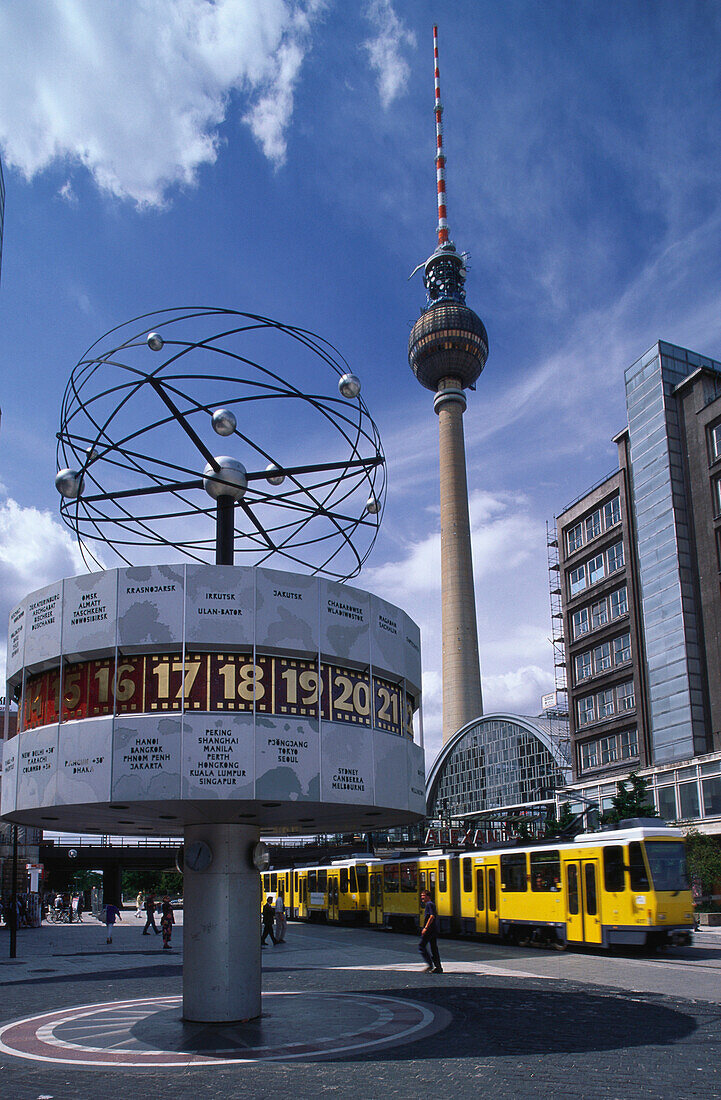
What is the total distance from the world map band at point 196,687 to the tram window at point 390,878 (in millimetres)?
25324

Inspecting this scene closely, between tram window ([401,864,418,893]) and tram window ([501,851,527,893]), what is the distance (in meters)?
6.37

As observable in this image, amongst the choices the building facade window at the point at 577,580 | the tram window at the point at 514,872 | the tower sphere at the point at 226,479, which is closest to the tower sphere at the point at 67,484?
the tower sphere at the point at 226,479

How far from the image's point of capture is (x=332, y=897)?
44.5 metres

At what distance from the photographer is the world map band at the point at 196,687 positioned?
13508 mm

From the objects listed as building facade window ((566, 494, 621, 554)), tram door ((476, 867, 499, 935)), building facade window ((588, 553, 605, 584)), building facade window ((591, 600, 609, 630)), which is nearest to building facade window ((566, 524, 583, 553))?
building facade window ((566, 494, 621, 554))

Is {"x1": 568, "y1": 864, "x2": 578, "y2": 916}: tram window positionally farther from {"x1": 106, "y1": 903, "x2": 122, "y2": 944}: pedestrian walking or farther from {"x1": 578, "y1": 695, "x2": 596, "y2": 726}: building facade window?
{"x1": 578, "y1": 695, "x2": 596, "y2": 726}: building facade window

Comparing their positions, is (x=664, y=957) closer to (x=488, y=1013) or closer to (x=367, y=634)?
(x=488, y=1013)

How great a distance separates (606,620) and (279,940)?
33785 millimetres

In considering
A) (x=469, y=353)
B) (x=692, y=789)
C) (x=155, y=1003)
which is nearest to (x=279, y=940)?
(x=155, y=1003)

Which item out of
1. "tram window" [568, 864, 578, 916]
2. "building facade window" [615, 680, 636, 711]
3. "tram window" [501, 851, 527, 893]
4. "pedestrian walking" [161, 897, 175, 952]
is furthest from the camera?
"building facade window" [615, 680, 636, 711]

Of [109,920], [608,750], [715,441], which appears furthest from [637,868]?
[608,750]

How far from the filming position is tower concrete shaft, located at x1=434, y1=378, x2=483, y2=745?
310 ft

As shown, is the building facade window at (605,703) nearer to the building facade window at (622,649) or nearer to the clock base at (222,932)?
the building facade window at (622,649)

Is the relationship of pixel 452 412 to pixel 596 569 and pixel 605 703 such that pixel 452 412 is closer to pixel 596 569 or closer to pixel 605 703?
pixel 596 569
